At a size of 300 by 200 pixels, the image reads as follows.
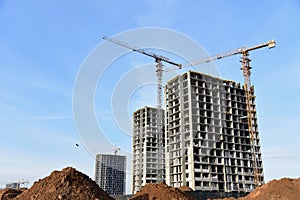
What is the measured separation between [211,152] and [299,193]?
39.7m

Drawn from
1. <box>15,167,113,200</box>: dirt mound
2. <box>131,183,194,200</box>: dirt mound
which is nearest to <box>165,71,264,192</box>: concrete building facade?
<box>131,183,194,200</box>: dirt mound

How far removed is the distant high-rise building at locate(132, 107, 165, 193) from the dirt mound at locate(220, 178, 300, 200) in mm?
55616

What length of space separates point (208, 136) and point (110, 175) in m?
68.3

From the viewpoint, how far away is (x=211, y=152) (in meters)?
58.6

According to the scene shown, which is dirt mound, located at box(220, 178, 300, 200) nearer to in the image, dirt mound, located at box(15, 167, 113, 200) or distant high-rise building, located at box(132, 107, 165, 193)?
dirt mound, located at box(15, 167, 113, 200)

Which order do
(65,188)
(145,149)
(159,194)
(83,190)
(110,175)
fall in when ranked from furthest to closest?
1. (110,175)
2. (145,149)
3. (159,194)
4. (83,190)
5. (65,188)

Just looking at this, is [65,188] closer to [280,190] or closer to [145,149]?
[280,190]

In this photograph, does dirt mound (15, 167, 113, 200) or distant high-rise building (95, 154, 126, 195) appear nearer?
dirt mound (15, 167, 113, 200)

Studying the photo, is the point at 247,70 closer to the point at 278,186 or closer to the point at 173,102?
the point at 173,102

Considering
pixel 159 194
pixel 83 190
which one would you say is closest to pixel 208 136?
pixel 159 194

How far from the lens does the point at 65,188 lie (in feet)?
57.9

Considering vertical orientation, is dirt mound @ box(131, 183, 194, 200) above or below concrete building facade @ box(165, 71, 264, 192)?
below

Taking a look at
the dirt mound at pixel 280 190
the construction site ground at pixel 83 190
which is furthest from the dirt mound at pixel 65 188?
the dirt mound at pixel 280 190

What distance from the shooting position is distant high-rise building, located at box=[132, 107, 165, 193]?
78750 mm
